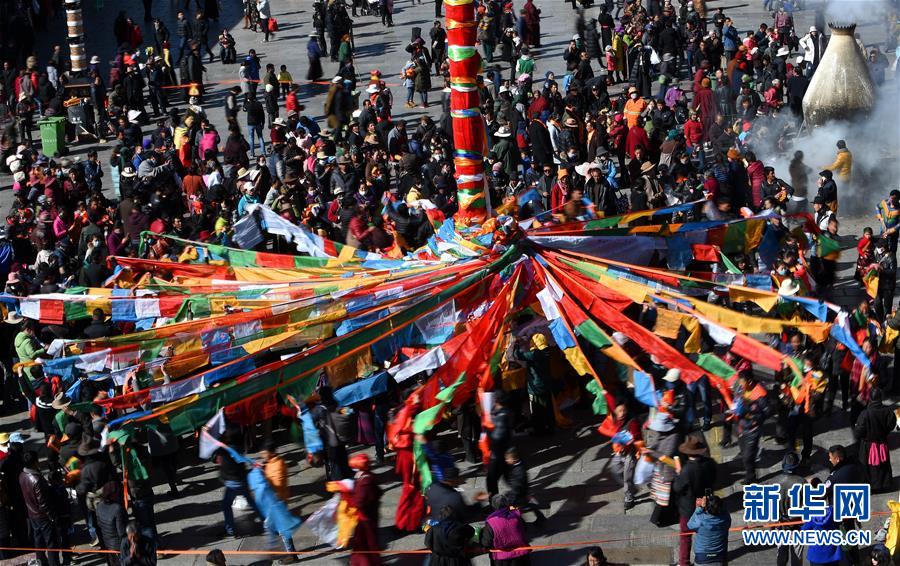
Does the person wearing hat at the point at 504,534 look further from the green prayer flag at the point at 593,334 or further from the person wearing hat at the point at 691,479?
the green prayer flag at the point at 593,334

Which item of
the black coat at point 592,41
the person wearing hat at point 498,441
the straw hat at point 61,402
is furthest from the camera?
the black coat at point 592,41

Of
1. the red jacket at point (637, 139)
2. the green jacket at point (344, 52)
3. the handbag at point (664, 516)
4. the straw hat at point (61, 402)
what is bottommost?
the handbag at point (664, 516)

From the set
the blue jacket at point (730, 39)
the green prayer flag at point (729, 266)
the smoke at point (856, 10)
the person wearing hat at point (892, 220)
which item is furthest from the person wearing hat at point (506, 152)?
the smoke at point (856, 10)

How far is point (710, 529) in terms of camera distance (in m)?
13.5

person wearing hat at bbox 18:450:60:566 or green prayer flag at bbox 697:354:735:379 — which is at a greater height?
green prayer flag at bbox 697:354:735:379

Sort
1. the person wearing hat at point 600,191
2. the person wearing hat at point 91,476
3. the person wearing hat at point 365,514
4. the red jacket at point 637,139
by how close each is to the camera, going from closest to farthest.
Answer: the person wearing hat at point 365,514 < the person wearing hat at point 91,476 < the person wearing hat at point 600,191 < the red jacket at point 637,139

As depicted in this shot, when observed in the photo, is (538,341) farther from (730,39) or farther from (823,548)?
(730,39)

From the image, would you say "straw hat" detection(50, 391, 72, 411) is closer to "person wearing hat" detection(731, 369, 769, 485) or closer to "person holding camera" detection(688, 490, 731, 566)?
"person holding camera" detection(688, 490, 731, 566)

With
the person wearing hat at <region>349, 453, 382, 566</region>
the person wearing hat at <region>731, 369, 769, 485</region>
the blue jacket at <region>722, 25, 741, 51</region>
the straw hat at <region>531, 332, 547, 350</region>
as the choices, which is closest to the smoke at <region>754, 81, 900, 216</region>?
the blue jacket at <region>722, 25, 741, 51</region>

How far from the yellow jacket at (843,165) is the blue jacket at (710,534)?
11102mm

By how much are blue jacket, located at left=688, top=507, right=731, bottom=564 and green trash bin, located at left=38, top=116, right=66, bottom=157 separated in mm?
19988

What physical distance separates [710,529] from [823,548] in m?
1.05

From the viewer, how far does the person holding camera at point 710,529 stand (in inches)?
531

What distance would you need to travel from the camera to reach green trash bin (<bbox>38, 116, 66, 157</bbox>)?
97.7 ft
